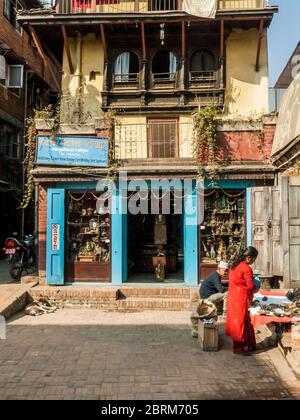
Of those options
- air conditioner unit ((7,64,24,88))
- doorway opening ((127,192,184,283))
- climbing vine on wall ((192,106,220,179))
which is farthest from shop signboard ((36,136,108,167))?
air conditioner unit ((7,64,24,88))

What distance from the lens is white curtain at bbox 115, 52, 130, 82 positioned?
1527cm

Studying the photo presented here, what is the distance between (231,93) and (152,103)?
297 cm

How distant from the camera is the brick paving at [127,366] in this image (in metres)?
5.05

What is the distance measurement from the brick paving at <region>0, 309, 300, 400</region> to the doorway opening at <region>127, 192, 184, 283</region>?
3758 millimetres

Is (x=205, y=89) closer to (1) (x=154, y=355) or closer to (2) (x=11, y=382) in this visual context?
(1) (x=154, y=355)

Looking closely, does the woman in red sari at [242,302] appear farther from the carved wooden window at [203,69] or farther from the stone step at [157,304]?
the carved wooden window at [203,69]

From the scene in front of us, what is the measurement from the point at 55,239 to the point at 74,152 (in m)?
2.39

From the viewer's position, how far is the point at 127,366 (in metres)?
5.95

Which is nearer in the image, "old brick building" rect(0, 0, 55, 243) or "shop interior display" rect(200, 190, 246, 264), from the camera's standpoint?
Result: "shop interior display" rect(200, 190, 246, 264)

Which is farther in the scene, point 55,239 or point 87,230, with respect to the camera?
point 87,230

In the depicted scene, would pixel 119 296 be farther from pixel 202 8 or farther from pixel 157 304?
pixel 202 8

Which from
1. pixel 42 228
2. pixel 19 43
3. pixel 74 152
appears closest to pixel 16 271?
pixel 42 228

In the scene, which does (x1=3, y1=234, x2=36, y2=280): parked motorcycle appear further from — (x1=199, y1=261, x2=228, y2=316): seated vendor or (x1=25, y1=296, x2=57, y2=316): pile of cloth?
(x1=199, y1=261, x2=228, y2=316): seated vendor

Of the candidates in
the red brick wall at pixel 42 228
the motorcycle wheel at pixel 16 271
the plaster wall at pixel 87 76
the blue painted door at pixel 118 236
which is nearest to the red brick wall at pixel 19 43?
the plaster wall at pixel 87 76
